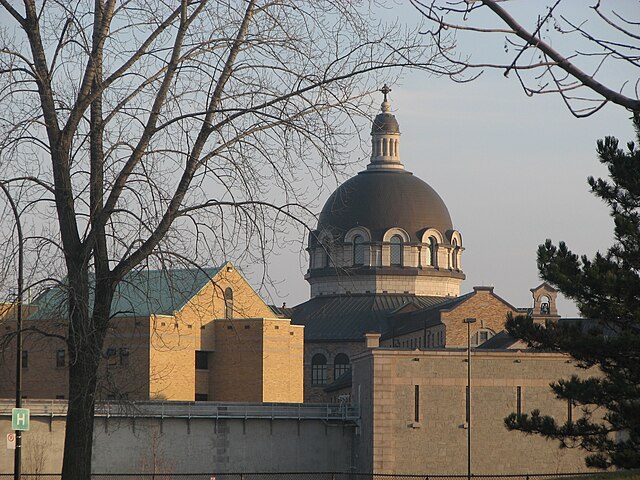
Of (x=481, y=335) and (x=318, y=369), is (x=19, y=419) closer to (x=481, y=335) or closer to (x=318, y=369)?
(x=481, y=335)

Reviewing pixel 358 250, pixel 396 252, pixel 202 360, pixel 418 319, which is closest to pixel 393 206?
pixel 396 252

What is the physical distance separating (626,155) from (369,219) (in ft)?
245

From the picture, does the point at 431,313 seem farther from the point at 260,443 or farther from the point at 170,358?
the point at 260,443

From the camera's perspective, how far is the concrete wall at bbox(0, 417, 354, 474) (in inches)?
2327

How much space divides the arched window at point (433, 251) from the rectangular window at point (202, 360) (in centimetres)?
3372

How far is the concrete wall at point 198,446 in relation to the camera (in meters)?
59.1

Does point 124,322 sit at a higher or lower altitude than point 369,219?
lower

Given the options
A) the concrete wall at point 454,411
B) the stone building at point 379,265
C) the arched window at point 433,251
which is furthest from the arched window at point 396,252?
the concrete wall at point 454,411

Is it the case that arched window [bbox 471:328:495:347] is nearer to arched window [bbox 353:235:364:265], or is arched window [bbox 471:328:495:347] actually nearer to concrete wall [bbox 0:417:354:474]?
arched window [bbox 353:235:364:265]

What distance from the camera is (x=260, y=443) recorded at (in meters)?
63.9

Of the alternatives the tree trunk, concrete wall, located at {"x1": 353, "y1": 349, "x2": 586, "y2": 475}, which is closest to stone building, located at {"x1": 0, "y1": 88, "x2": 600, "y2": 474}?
concrete wall, located at {"x1": 353, "y1": 349, "x2": 586, "y2": 475}

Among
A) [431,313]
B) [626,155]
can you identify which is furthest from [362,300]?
[626,155]

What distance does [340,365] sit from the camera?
100 metres

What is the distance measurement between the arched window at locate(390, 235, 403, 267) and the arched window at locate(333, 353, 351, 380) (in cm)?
984
